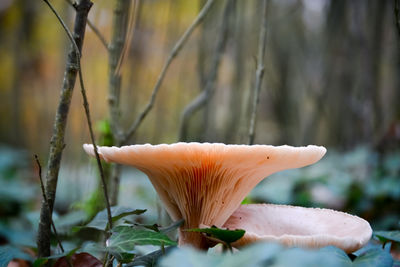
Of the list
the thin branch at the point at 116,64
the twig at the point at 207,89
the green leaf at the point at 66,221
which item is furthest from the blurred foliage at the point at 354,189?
the green leaf at the point at 66,221

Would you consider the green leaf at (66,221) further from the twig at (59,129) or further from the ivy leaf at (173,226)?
the ivy leaf at (173,226)

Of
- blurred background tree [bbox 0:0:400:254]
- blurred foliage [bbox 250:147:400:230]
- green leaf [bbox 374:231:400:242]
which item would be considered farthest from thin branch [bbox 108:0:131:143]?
blurred foliage [bbox 250:147:400:230]

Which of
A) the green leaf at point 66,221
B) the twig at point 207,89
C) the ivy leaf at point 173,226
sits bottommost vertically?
the green leaf at point 66,221

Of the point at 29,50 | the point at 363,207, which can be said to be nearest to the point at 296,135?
the point at 363,207

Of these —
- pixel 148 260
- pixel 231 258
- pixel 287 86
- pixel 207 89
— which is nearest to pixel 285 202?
pixel 207 89

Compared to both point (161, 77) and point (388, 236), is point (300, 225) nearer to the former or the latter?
point (388, 236)

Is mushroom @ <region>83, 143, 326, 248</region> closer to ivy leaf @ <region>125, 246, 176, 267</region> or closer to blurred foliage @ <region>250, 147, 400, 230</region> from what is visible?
ivy leaf @ <region>125, 246, 176, 267</region>

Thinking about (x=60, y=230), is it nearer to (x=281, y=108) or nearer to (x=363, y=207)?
(x=363, y=207)
